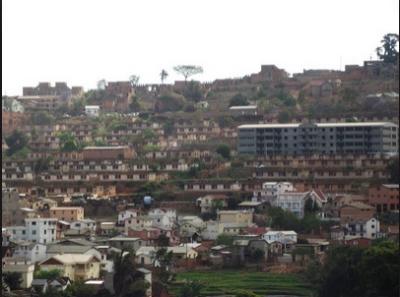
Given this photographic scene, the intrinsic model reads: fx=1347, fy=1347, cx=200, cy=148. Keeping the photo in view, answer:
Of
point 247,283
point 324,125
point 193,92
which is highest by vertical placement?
point 193,92

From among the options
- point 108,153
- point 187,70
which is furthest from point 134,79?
point 108,153

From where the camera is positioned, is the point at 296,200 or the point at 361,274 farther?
the point at 296,200

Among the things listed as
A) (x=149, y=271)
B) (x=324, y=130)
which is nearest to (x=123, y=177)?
(x=324, y=130)

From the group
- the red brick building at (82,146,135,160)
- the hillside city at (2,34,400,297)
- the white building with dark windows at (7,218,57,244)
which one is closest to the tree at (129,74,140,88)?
the hillside city at (2,34,400,297)

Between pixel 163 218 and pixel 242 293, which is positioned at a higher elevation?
pixel 163 218

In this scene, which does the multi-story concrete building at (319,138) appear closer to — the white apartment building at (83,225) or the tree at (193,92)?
the white apartment building at (83,225)

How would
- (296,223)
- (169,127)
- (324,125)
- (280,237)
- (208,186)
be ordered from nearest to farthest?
1. (280,237)
2. (296,223)
3. (208,186)
4. (324,125)
5. (169,127)

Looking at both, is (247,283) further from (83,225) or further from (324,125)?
(324,125)

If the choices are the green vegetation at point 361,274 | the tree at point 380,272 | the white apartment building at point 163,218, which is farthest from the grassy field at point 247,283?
the white apartment building at point 163,218
